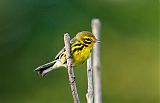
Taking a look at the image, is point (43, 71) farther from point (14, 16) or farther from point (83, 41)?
point (14, 16)

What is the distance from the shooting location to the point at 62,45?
18.3ft

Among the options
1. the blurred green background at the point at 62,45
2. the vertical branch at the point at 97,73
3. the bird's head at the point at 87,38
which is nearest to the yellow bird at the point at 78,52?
the bird's head at the point at 87,38

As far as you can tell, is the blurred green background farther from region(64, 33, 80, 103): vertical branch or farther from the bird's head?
region(64, 33, 80, 103): vertical branch

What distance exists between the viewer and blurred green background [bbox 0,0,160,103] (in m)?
5.45

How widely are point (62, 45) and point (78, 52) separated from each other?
3.43 metres

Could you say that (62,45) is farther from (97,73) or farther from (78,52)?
(97,73)

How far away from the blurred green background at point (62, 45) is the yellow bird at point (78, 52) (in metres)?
3.06

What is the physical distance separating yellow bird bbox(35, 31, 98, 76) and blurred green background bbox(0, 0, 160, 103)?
10.1 feet

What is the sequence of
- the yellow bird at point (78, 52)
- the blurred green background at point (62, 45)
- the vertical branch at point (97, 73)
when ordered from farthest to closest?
the blurred green background at point (62, 45) → the yellow bird at point (78, 52) → the vertical branch at point (97, 73)

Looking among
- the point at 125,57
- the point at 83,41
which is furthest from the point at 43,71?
the point at 125,57

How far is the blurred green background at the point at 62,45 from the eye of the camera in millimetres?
5449

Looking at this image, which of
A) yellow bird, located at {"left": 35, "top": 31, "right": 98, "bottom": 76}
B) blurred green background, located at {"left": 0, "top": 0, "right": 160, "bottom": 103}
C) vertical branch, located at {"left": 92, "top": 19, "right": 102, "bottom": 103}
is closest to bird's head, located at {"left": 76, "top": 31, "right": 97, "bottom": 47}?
yellow bird, located at {"left": 35, "top": 31, "right": 98, "bottom": 76}

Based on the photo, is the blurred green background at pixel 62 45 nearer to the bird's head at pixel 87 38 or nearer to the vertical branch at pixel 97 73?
the bird's head at pixel 87 38

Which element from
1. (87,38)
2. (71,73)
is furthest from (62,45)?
(71,73)
